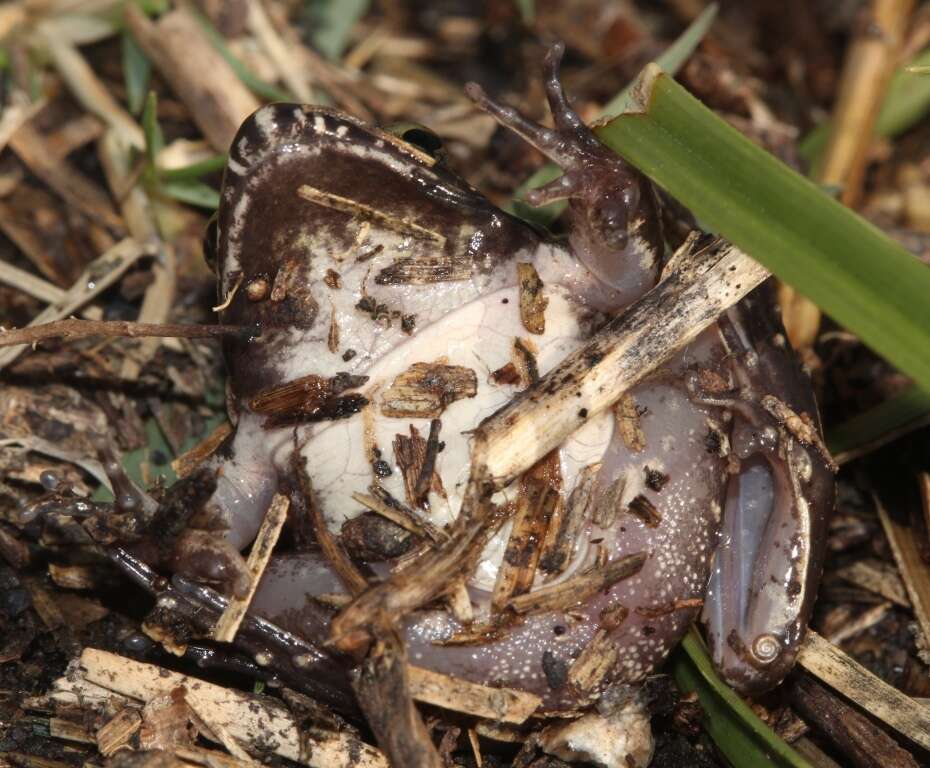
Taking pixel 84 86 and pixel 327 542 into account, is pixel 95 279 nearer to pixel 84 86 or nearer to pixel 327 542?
pixel 84 86

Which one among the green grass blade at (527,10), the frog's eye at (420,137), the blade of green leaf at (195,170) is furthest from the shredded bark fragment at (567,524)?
the green grass blade at (527,10)

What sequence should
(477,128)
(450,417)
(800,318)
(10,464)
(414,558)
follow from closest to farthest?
(414,558) < (450,417) < (10,464) < (800,318) < (477,128)

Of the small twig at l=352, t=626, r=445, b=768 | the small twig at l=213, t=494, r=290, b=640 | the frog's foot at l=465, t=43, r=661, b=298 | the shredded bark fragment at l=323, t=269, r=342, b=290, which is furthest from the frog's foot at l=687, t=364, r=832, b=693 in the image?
the small twig at l=213, t=494, r=290, b=640

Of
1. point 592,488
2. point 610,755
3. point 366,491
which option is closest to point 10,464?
point 366,491

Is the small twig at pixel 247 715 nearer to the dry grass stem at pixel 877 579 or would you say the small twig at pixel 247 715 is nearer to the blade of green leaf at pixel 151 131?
the dry grass stem at pixel 877 579

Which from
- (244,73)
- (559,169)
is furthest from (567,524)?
(244,73)

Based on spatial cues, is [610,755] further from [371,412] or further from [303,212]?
[303,212]
